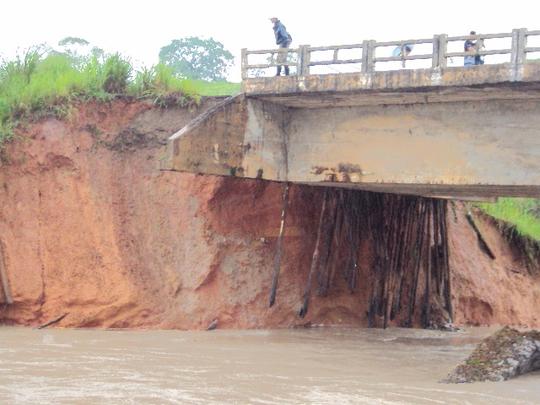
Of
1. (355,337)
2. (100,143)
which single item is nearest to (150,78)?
(100,143)

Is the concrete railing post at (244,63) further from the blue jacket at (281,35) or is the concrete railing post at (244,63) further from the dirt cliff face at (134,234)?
the dirt cliff face at (134,234)

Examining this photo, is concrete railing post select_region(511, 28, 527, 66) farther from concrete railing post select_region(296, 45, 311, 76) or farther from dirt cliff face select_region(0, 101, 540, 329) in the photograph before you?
dirt cliff face select_region(0, 101, 540, 329)

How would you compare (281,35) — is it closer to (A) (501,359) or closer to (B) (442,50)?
(B) (442,50)

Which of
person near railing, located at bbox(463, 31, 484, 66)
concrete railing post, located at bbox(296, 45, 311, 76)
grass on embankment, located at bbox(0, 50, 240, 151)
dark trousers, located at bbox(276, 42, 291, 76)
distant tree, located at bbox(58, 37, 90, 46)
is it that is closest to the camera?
person near railing, located at bbox(463, 31, 484, 66)

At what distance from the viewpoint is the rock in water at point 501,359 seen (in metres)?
12.5

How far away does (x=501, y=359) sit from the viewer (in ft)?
42.4

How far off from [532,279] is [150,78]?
37.3 ft

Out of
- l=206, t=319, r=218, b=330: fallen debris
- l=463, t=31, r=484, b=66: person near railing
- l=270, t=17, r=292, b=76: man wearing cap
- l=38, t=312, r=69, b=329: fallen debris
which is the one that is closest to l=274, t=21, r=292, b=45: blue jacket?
l=270, t=17, r=292, b=76: man wearing cap

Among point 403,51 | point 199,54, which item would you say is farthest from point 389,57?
point 199,54

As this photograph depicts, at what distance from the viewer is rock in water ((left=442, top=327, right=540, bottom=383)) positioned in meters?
12.5

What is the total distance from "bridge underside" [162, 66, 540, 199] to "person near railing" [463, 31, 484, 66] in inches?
11.7

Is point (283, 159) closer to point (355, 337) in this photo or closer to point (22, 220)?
point (355, 337)

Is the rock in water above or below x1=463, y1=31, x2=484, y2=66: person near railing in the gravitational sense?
below

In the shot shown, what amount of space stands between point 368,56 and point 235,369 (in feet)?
18.8
